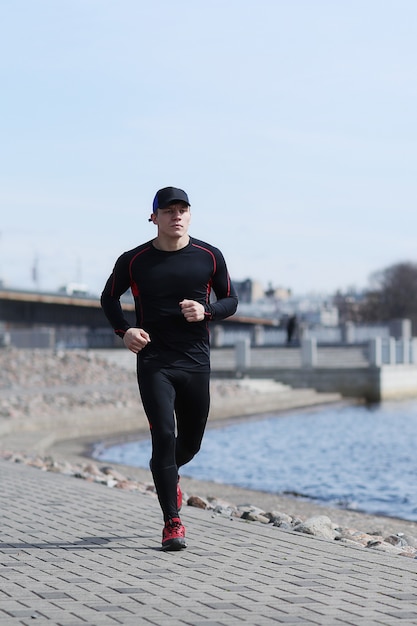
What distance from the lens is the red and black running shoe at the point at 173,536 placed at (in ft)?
22.7

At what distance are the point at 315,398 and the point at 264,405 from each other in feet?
18.8

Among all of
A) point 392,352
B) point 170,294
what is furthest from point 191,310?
point 392,352

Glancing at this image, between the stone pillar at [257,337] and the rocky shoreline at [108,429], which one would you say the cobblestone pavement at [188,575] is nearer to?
the rocky shoreline at [108,429]

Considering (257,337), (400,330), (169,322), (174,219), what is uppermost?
(400,330)

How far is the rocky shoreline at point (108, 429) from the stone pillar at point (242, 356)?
3.75 metres

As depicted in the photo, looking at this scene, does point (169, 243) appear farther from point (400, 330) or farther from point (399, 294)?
point (399, 294)

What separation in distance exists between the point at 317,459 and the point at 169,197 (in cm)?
1387

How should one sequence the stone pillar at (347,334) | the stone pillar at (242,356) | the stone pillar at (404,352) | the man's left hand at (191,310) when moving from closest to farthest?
the man's left hand at (191,310)
the stone pillar at (242,356)
the stone pillar at (404,352)
the stone pillar at (347,334)

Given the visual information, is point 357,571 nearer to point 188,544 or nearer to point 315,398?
point 188,544

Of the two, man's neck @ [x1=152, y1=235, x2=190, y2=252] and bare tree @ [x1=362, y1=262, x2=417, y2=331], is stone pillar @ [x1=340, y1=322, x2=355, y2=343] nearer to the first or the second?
man's neck @ [x1=152, y1=235, x2=190, y2=252]

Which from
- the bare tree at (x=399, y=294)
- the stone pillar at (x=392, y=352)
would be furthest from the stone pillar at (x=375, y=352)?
the bare tree at (x=399, y=294)

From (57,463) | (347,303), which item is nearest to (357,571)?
(57,463)

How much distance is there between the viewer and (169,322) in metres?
6.98

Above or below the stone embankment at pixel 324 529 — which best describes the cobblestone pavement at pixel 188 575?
above
